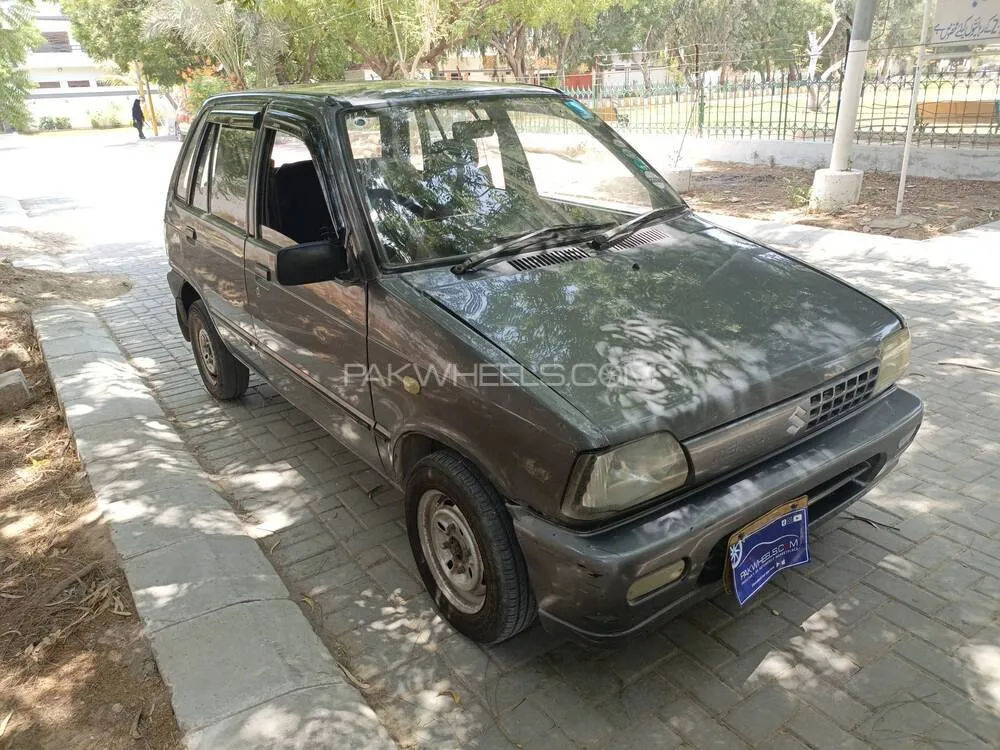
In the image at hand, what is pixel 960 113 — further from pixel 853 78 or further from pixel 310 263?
pixel 310 263

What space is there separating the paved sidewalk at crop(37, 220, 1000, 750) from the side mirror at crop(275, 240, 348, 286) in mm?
1360

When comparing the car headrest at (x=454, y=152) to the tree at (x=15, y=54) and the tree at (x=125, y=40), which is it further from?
the tree at (x=125, y=40)

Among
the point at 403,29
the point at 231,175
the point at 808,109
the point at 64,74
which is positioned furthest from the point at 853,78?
the point at 64,74

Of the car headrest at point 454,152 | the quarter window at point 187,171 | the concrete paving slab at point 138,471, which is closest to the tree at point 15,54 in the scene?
the quarter window at point 187,171

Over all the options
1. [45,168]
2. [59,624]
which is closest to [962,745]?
[59,624]

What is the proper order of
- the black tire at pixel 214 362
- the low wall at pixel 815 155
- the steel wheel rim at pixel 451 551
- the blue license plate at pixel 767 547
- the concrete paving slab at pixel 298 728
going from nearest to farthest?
the concrete paving slab at pixel 298 728 < the blue license plate at pixel 767 547 < the steel wheel rim at pixel 451 551 < the black tire at pixel 214 362 < the low wall at pixel 815 155

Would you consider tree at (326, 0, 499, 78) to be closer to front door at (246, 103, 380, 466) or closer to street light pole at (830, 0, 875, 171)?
street light pole at (830, 0, 875, 171)

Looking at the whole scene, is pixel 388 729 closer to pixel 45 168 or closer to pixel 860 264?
pixel 860 264

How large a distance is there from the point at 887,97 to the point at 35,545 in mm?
12787

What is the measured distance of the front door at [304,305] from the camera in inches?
123

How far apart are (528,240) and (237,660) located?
196cm

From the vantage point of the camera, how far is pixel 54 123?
49.4m

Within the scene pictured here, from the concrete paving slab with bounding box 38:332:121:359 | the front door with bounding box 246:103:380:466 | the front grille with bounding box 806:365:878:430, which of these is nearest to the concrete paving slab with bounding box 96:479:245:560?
the front door with bounding box 246:103:380:466

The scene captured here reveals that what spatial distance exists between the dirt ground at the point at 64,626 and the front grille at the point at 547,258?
6.61 feet
